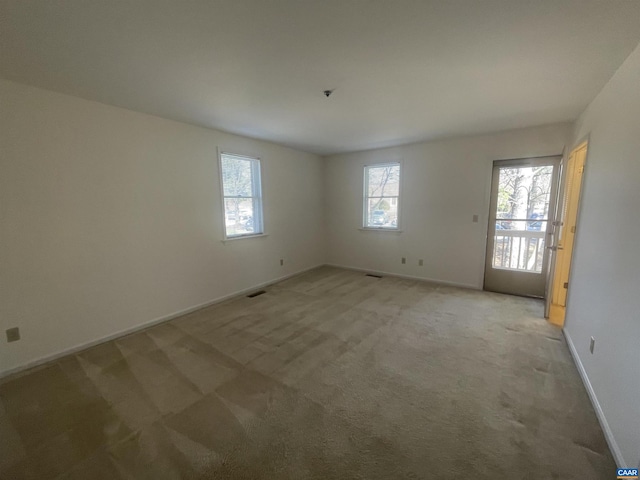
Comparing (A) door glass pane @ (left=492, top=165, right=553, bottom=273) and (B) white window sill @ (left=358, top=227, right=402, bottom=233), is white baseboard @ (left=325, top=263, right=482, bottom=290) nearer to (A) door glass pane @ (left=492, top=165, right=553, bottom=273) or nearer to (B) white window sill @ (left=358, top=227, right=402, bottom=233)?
(A) door glass pane @ (left=492, top=165, right=553, bottom=273)

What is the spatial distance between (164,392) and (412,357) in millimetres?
2134

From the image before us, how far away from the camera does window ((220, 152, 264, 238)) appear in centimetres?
400

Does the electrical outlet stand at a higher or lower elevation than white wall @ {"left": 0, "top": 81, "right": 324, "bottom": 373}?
lower

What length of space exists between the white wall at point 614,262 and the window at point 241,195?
405cm

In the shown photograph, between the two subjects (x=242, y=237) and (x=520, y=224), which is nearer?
(x=520, y=224)

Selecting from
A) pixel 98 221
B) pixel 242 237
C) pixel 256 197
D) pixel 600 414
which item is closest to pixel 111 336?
pixel 98 221

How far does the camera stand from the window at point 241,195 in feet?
13.1

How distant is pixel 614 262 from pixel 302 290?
356 centimetres

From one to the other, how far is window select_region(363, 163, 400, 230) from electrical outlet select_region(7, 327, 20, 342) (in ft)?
16.3

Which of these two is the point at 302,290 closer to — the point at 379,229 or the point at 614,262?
the point at 379,229

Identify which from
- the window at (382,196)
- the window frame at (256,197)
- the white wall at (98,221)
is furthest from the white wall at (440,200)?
the white wall at (98,221)

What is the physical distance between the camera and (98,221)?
107 inches

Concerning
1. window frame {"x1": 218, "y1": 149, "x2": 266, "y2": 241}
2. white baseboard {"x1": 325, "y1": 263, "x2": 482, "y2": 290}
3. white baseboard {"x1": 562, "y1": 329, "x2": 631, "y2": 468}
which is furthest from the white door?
window frame {"x1": 218, "y1": 149, "x2": 266, "y2": 241}

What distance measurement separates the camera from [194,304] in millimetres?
3621
